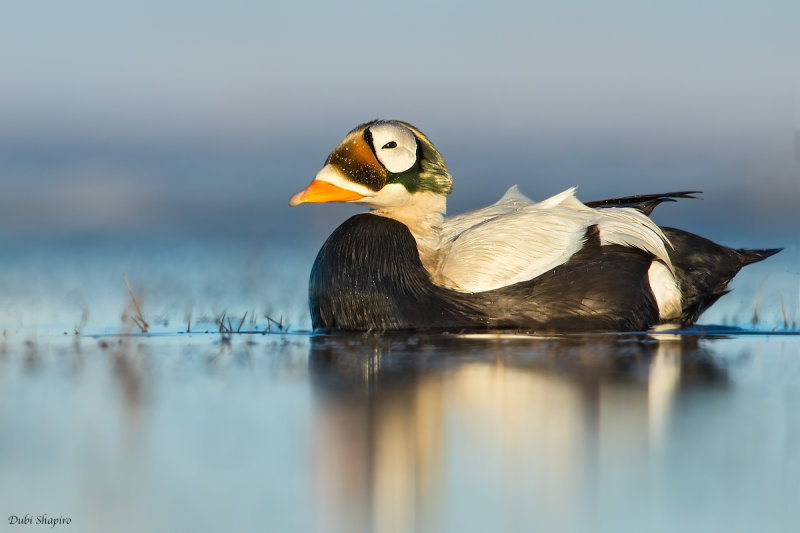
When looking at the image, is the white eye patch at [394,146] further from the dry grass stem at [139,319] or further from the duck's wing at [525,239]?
the dry grass stem at [139,319]

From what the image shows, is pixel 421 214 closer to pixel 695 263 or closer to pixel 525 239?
pixel 525 239

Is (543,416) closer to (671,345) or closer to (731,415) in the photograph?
(731,415)

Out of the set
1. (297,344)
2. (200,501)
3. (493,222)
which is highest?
(493,222)

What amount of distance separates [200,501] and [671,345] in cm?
391

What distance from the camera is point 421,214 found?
877 cm

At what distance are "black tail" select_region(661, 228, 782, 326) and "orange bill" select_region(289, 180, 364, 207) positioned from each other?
2.55 m

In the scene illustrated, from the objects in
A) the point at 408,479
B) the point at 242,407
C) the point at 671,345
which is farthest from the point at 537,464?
the point at 671,345

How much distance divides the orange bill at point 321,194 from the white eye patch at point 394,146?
0.35 meters

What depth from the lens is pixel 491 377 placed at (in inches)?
232

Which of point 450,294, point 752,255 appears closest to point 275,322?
point 450,294

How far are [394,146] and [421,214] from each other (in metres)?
0.57

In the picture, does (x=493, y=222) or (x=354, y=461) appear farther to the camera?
(x=493, y=222)
